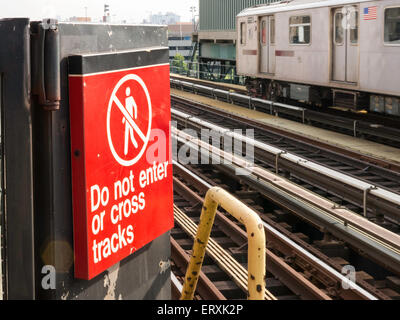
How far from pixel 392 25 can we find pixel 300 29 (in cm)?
476

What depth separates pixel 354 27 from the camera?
15.3m

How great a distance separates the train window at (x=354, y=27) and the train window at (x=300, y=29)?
2139 mm

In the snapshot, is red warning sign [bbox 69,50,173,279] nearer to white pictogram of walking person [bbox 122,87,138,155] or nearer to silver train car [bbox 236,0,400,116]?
white pictogram of walking person [bbox 122,87,138,155]

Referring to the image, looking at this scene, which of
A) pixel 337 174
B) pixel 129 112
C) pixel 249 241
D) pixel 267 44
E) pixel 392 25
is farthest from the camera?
pixel 267 44

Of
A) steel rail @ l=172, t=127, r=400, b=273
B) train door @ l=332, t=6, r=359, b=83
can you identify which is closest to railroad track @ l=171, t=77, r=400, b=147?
train door @ l=332, t=6, r=359, b=83

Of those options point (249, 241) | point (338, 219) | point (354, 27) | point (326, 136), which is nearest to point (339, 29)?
point (354, 27)

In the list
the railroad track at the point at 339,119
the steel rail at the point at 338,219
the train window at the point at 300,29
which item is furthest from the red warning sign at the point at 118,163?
the train window at the point at 300,29

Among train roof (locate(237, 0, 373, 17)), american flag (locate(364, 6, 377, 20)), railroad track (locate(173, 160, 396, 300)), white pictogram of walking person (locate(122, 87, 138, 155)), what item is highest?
train roof (locate(237, 0, 373, 17))

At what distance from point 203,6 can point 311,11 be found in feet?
109

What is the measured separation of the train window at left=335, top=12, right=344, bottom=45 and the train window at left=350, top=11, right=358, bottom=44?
0.47 m

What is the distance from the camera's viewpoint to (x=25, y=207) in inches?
89.1

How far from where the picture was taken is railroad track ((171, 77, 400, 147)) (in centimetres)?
1466

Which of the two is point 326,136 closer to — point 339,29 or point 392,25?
point 339,29

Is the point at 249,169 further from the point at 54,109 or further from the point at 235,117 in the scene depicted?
the point at 235,117
